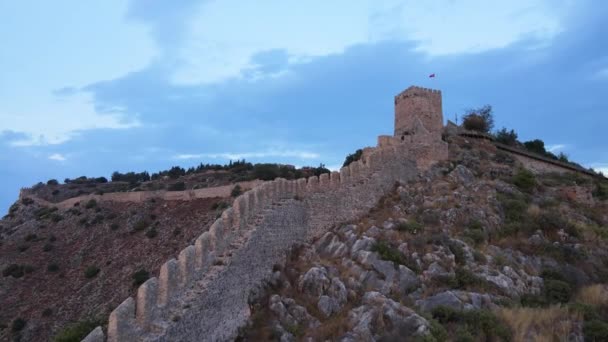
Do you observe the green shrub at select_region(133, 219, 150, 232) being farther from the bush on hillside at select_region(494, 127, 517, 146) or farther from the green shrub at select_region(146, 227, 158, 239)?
the bush on hillside at select_region(494, 127, 517, 146)

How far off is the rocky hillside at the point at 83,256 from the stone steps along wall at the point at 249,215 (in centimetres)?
2469

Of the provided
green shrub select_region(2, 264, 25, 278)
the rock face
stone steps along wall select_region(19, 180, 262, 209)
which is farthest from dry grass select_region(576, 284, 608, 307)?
green shrub select_region(2, 264, 25, 278)

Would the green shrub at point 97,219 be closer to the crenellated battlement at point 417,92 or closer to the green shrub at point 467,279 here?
the crenellated battlement at point 417,92

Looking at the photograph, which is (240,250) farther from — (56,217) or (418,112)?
(56,217)

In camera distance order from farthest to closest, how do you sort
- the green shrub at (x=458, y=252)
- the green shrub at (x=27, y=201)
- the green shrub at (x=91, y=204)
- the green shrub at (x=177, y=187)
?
the green shrub at (x=27, y=201) < the green shrub at (x=177, y=187) < the green shrub at (x=91, y=204) < the green shrub at (x=458, y=252)

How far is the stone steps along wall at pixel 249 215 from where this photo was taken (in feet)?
36.8

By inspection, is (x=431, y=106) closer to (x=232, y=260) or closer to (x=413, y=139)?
(x=413, y=139)

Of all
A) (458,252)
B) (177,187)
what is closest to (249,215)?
(458,252)

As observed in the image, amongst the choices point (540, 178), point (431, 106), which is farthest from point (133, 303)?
point (540, 178)

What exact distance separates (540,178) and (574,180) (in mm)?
2457

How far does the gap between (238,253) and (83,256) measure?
4538 cm

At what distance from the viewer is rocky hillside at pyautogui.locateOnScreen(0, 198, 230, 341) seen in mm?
43781

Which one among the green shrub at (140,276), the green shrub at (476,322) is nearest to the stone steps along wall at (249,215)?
the green shrub at (476,322)

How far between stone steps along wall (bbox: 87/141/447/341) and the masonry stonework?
0.07 feet
